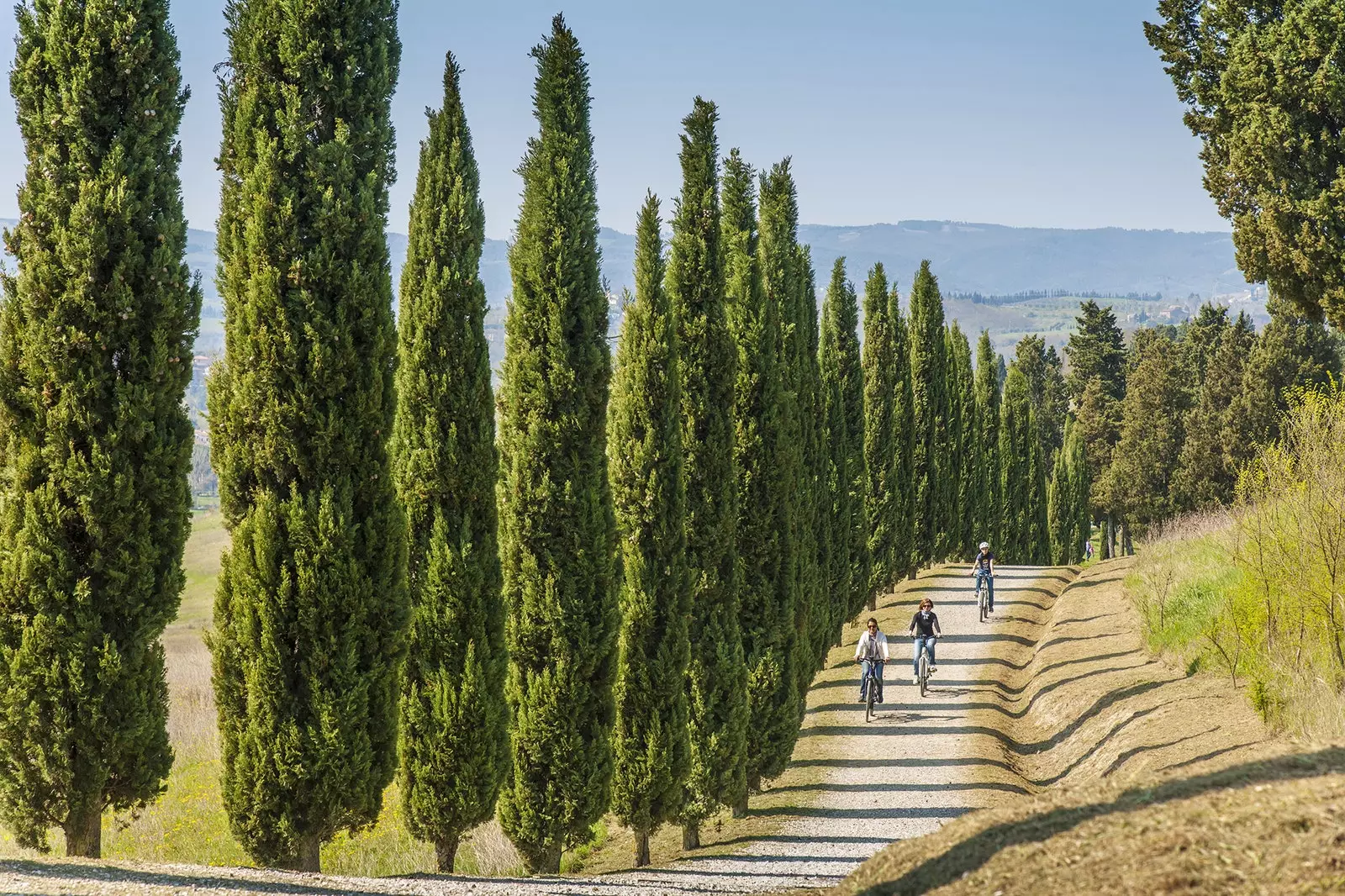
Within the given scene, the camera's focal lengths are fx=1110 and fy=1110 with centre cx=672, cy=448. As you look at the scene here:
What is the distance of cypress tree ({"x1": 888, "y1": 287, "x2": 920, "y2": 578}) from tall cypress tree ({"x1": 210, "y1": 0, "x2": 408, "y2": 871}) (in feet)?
92.9

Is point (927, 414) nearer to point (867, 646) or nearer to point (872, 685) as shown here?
point (872, 685)

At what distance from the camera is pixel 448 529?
12.2 m

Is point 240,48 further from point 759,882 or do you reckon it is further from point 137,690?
point 759,882

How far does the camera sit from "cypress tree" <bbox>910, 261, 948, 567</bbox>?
4119 cm

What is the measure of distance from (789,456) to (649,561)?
4.49 meters

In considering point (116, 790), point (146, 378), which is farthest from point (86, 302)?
point (116, 790)

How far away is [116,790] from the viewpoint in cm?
912

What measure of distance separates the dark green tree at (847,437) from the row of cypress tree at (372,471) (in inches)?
373

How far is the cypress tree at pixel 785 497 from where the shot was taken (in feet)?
58.1

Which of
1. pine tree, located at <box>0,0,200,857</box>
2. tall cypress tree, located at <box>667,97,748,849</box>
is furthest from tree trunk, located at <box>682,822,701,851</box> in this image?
pine tree, located at <box>0,0,200,857</box>

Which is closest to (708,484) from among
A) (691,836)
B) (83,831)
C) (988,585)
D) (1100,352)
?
(691,836)

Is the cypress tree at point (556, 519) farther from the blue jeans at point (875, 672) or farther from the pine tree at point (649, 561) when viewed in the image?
the blue jeans at point (875, 672)

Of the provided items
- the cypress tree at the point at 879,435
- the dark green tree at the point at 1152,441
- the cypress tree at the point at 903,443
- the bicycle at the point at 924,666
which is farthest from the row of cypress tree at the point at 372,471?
the dark green tree at the point at 1152,441

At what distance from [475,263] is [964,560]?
A: 3993 centimetres
